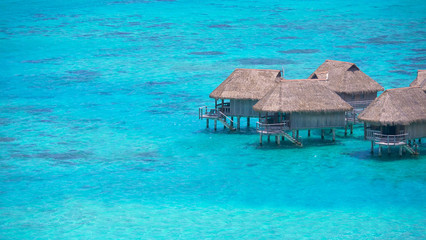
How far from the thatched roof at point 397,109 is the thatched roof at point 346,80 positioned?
718cm

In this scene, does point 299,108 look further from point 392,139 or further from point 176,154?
point 176,154

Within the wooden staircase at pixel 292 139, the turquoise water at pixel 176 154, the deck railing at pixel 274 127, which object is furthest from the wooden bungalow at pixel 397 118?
the deck railing at pixel 274 127

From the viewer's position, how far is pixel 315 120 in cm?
4878

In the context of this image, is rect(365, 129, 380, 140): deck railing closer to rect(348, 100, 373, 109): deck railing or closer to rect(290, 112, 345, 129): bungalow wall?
rect(290, 112, 345, 129): bungalow wall

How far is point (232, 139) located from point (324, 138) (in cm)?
616

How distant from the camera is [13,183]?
45.0 meters

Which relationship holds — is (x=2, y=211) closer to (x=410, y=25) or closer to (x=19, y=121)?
(x=19, y=121)

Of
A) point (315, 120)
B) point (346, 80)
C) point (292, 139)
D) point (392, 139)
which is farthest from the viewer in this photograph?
point (346, 80)

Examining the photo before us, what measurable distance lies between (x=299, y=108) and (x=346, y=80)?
7.52 meters

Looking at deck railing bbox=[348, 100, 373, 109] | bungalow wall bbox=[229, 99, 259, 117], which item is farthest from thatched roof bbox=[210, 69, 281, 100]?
deck railing bbox=[348, 100, 373, 109]

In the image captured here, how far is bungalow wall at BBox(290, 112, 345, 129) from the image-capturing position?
48.7m

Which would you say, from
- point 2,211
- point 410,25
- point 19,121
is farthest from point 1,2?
point 2,211

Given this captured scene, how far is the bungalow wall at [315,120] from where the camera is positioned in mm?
48688

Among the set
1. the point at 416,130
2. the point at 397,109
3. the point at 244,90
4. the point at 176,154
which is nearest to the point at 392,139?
the point at 416,130
